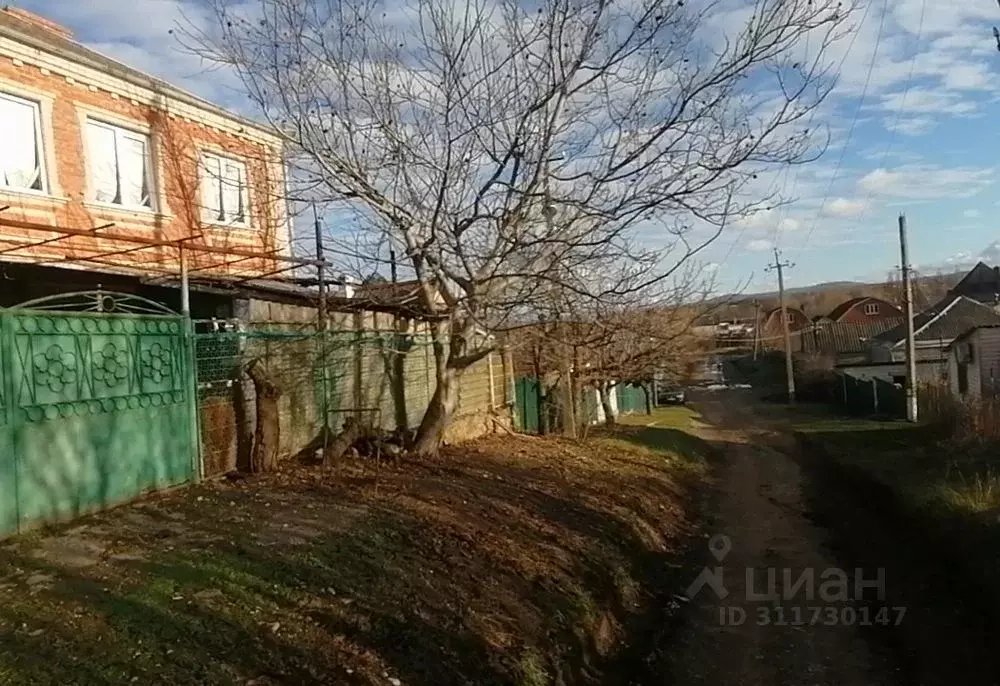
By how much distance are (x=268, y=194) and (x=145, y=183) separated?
3.38 meters

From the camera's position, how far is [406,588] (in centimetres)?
676

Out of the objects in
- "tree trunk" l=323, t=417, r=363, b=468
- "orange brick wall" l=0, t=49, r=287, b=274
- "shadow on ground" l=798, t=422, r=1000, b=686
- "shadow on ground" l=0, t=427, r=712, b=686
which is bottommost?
"shadow on ground" l=798, t=422, r=1000, b=686

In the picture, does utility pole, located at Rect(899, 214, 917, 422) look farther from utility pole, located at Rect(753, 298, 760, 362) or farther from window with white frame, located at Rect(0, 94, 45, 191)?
window with white frame, located at Rect(0, 94, 45, 191)

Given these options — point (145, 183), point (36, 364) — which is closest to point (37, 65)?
point (145, 183)

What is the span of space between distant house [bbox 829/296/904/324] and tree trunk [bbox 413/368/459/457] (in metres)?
65.6

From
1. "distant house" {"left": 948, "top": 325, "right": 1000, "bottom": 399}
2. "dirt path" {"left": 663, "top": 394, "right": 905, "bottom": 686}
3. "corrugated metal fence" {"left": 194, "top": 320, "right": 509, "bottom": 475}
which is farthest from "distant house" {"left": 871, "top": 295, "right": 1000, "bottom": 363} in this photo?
"corrugated metal fence" {"left": 194, "top": 320, "right": 509, "bottom": 475}

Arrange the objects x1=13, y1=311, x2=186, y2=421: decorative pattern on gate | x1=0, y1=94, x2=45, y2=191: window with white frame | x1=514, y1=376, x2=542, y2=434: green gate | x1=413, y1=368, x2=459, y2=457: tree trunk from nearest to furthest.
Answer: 1. x1=13, y1=311, x2=186, y2=421: decorative pattern on gate
2. x1=0, y1=94, x2=45, y2=191: window with white frame
3. x1=413, y1=368, x2=459, y2=457: tree trunk
4. x1=514, y1=376, x2=542, y2=434: green gate

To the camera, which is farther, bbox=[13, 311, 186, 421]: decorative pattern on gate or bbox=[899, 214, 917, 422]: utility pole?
bbox=[899, 214, 917, 422]: utility pole

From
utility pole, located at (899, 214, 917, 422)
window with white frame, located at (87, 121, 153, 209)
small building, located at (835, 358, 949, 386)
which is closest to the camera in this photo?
window with white frame, located at (87, 121, 153, 209)

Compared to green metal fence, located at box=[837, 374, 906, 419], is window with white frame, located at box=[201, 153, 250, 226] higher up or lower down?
higher up

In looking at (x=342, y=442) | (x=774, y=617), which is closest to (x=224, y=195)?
(x=342, y=442)

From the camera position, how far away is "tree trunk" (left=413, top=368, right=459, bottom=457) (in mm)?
12500

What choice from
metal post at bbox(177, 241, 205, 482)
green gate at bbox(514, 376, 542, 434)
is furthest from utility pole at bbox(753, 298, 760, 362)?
metal post at bbox(177, 241, 205, 482)

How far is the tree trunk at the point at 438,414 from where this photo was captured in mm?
12500
